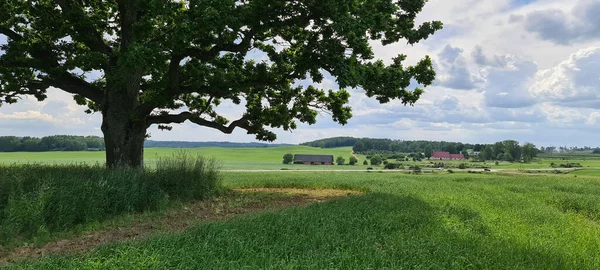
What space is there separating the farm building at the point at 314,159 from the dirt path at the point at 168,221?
64.3 metres

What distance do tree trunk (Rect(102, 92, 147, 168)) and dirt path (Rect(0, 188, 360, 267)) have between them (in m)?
3.78

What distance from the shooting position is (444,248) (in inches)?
275

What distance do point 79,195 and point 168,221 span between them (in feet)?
6.79

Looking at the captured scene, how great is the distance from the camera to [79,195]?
31.7ft

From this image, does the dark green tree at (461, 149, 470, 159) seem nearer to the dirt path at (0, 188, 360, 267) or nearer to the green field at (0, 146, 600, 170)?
the green field at (0, 146, 600, 170)

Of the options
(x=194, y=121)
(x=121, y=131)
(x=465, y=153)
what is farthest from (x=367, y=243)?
(x=465, y=153)

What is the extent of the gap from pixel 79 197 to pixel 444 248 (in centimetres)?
789

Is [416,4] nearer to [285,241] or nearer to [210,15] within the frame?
[210,15]

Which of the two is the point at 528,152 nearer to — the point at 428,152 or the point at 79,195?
the point at 428,152

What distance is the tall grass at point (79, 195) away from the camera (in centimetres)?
836

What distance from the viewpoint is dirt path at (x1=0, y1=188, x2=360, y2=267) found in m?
7.19

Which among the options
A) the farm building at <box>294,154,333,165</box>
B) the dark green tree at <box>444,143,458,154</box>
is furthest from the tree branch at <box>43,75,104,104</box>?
the dark green tree at <box>444,143,458,154</box>

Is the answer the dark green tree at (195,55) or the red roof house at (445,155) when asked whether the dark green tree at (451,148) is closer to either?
the red roof house at (445,155)

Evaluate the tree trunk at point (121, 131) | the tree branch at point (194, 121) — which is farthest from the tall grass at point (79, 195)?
the tree branch at point (194, 121)
